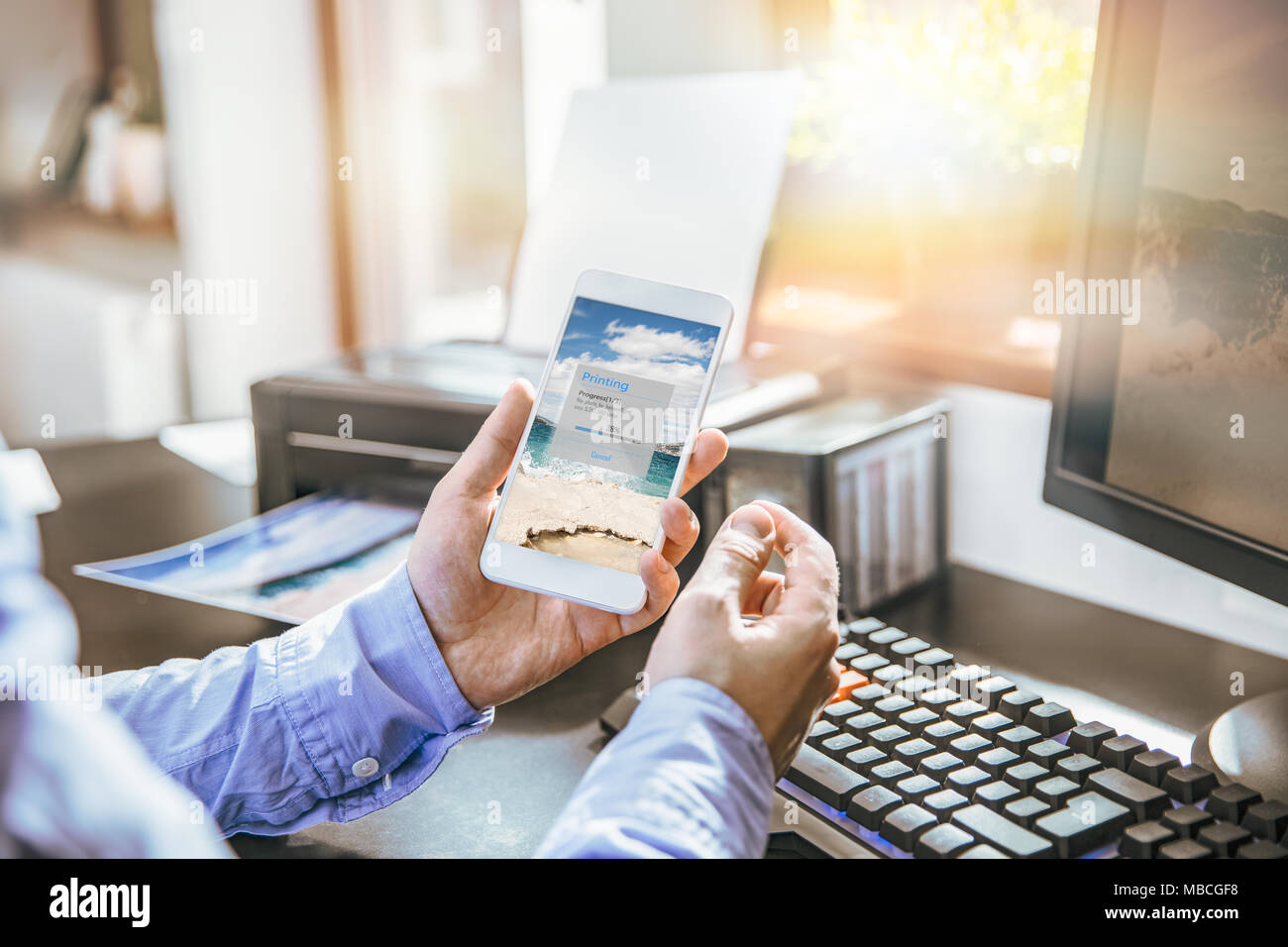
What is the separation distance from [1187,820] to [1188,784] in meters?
0.03

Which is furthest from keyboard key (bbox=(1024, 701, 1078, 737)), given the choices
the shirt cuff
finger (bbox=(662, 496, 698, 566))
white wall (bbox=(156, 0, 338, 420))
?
white wall (bbox=(156, 0, 338, 420))

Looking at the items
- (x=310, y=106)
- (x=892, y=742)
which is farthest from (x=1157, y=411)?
(x=310, y=106)

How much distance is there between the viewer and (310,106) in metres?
1.69

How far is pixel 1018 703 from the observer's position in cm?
56

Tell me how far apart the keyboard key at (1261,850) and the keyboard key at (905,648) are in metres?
0.21

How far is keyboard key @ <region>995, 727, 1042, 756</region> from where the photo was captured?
53 centimetres

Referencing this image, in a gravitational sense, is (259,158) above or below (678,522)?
above

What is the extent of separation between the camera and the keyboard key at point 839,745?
0.54 metres

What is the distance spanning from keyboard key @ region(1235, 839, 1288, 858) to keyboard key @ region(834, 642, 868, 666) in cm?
23

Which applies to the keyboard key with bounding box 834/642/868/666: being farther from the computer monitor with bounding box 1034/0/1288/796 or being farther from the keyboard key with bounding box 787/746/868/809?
the computer monitor with bounding box 1034/0/1288/796

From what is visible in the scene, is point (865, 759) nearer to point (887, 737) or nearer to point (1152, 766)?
point (887, 737)

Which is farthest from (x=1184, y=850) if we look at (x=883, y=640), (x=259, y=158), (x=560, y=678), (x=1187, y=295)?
(x=259, y=158)
